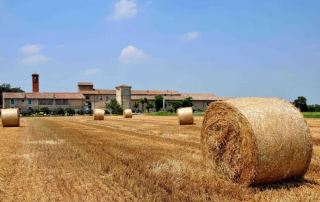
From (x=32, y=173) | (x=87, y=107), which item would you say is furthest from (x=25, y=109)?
(x=32, y=173)

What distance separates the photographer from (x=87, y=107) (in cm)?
13962

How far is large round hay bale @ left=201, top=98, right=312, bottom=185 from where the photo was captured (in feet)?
27.5

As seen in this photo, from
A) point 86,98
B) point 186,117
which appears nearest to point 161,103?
point 86,98

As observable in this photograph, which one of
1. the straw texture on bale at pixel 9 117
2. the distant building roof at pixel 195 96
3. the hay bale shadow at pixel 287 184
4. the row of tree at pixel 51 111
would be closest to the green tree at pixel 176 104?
the distant building roof at pixel 195 96

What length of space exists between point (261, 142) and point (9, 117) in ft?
88.9

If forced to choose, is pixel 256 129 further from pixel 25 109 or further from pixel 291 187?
pixel 25 109

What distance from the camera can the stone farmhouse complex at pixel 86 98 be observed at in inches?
4941

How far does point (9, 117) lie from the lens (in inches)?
1271

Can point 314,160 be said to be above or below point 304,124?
below

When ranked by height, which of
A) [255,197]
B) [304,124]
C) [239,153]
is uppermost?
[304,124]

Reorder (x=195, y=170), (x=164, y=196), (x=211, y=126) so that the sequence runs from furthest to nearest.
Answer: (x=211, y=126) < (x=195, y=170) < (x=164, y=196)

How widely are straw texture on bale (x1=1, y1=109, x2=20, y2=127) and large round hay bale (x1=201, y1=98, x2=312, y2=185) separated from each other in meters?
25.4

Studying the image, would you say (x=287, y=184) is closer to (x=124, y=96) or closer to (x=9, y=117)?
(x=9, y=117)

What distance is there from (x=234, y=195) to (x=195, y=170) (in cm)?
209
